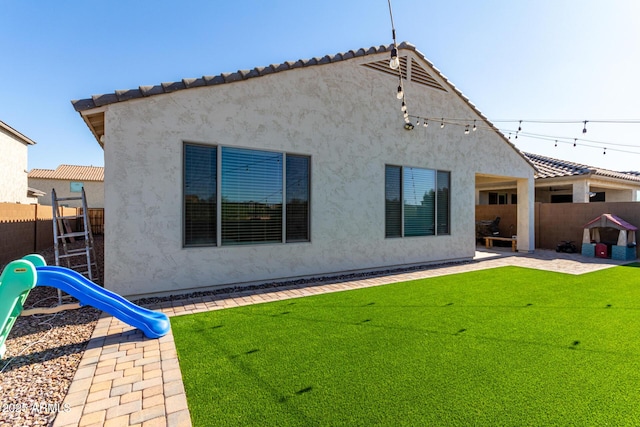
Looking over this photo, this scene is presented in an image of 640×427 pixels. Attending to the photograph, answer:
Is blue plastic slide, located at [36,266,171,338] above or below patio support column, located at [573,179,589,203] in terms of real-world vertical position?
below

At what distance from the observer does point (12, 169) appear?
2214 centimetres

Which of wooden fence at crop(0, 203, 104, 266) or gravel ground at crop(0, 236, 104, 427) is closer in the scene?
gravel ground at crop(0, 236, 104, 427)

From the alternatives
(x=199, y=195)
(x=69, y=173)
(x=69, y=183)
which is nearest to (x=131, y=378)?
(x=199, y=195)

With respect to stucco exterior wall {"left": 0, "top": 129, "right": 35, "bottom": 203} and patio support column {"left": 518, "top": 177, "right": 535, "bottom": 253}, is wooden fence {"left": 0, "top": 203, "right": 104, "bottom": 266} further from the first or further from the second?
patio support column {"left": 518, "top": 177, "right": 535, "bottom": 253}

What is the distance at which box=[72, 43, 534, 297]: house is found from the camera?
19.0ft

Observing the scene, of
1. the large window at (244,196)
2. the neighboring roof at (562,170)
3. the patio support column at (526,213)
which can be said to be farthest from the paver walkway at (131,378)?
the neighboring roof at (562,170)

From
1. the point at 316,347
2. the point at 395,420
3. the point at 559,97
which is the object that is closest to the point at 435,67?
the point at 559,97

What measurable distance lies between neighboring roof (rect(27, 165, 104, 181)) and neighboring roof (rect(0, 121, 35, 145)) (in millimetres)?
11502

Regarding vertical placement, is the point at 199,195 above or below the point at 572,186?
below

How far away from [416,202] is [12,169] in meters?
28.9

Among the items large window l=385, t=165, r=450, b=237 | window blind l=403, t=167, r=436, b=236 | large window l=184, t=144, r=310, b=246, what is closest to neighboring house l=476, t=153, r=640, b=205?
large window l=385, t=165, r=450, b=237

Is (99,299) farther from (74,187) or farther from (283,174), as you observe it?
(74,187)

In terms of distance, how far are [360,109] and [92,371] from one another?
25.5 feet

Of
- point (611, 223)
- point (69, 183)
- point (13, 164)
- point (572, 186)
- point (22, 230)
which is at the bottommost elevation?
point (22, 230)
